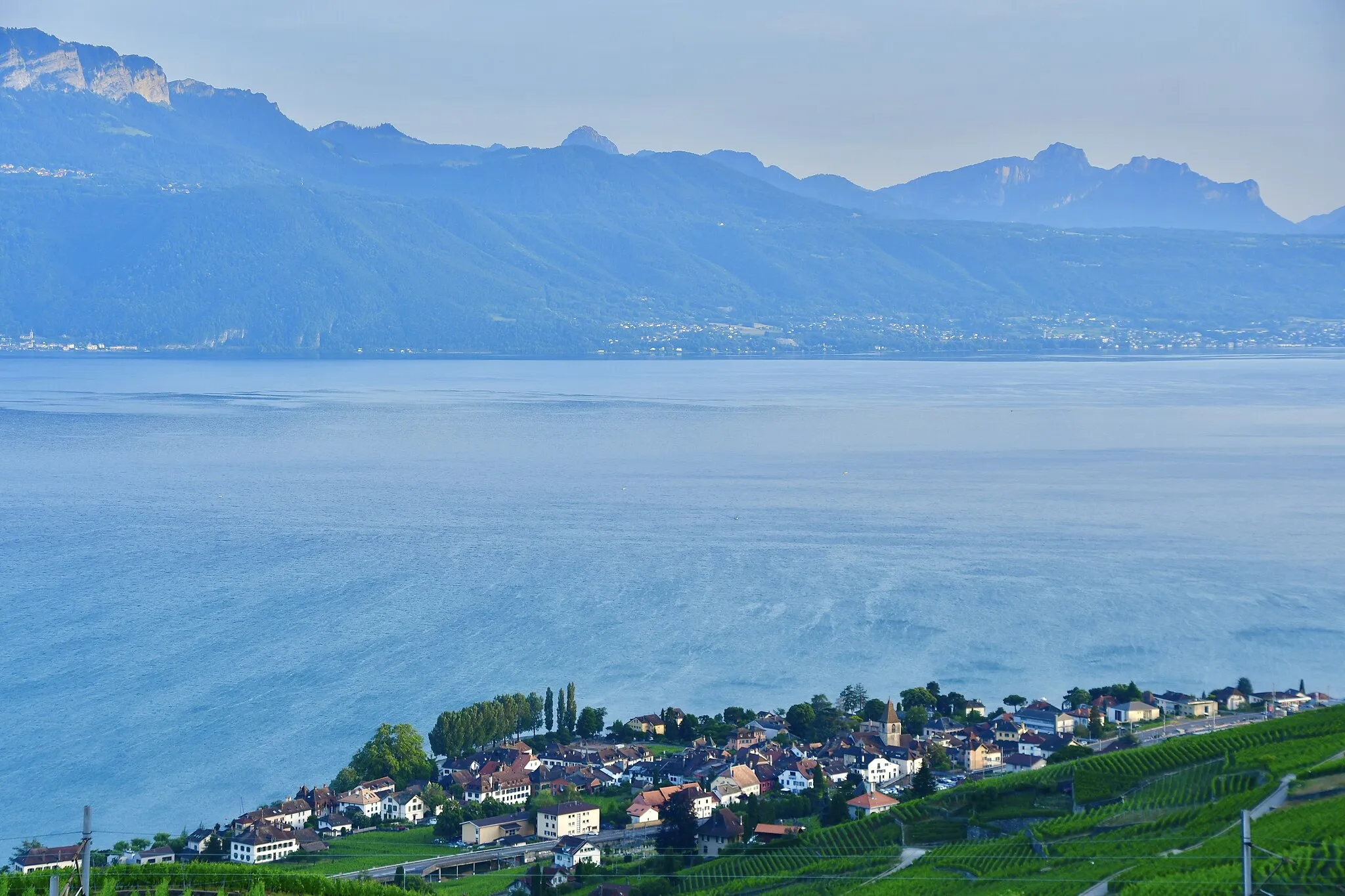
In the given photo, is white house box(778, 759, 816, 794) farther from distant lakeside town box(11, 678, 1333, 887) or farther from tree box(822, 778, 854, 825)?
tree box(822, 778, 854, 825)

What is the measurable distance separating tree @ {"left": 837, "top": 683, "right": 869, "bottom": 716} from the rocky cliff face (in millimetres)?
187811

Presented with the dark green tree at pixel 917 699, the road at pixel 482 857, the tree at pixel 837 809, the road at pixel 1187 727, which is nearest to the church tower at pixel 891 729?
the dark green tree at pixel 917 699

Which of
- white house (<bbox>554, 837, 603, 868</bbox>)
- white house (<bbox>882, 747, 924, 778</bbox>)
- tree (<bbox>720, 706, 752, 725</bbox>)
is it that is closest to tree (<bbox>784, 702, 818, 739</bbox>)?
tree (<bbox>720, 706, 752, 725</bbox>)

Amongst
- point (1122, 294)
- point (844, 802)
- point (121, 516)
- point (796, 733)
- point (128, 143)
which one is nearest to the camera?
point (844, 802)

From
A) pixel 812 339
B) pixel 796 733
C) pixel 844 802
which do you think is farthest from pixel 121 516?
pixel 812 339

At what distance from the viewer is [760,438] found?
56.2 m

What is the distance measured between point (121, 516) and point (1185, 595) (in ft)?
84.1

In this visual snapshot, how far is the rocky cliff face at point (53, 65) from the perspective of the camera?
7298 inches

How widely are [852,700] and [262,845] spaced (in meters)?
8.95

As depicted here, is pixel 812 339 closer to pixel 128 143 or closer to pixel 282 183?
pixel 282 183

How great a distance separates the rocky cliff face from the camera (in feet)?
608

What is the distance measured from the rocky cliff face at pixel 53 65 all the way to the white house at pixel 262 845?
190017 mm

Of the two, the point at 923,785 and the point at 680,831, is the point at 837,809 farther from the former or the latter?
the point at 680,831

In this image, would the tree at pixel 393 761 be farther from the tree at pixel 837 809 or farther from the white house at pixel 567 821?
the tree at pixel 837 809
